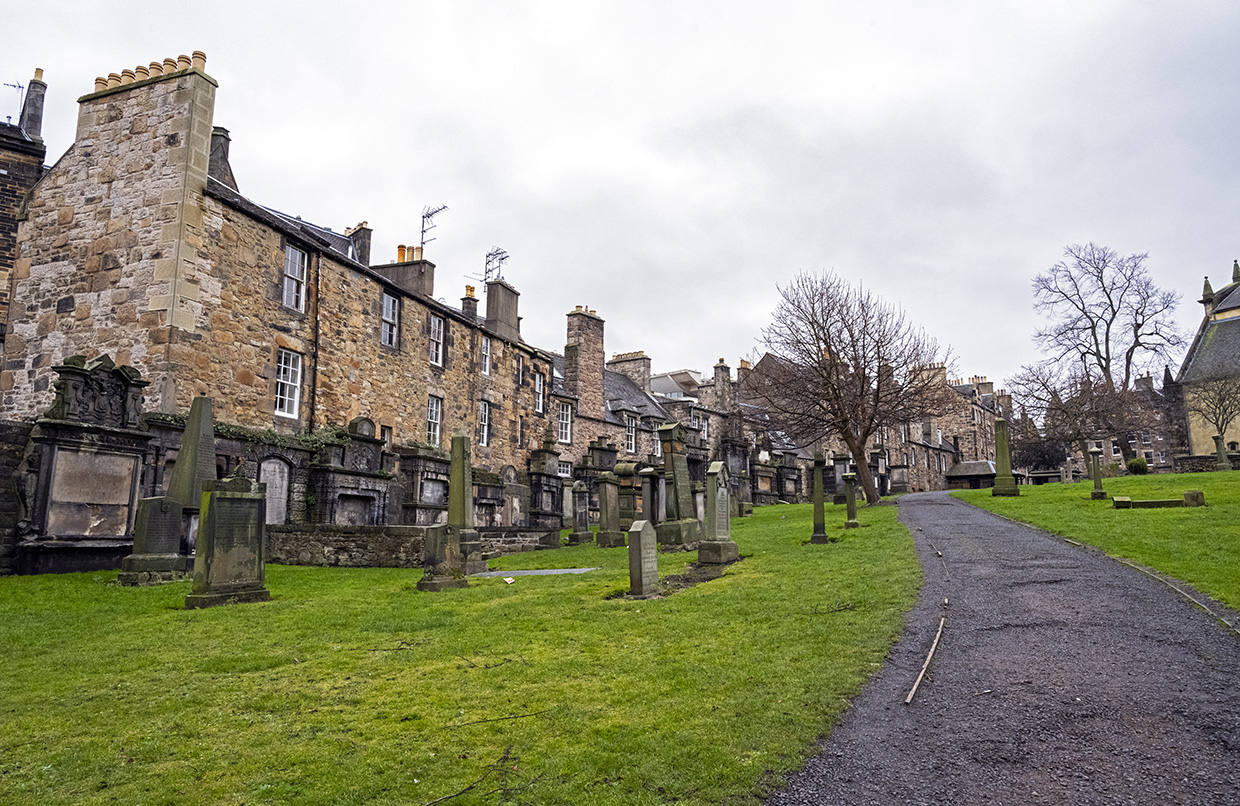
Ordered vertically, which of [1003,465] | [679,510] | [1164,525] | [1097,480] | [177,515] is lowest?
[1164,525]

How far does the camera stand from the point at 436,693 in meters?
5.52

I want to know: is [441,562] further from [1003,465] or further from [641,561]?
[1003,465]

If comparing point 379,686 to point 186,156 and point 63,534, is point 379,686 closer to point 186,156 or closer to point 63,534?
point 63,534

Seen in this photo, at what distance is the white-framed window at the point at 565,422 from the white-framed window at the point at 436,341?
8830 millimetres

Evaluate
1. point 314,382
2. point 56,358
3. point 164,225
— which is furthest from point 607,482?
point 56,358

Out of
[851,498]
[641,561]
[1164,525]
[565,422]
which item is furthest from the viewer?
[565,422]

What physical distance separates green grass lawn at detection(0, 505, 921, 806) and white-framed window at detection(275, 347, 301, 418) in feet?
34.0

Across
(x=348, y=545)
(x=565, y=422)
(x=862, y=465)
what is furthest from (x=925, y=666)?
(x=565, y=422)

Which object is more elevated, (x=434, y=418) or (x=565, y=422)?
(x=565, y=422)

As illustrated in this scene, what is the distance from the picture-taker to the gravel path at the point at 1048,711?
3.80 meters

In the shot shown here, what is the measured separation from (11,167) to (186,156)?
31.2 ft

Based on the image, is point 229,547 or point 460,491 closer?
point 229,547

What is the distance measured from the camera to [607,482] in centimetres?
1875

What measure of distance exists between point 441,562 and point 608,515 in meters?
7.51
